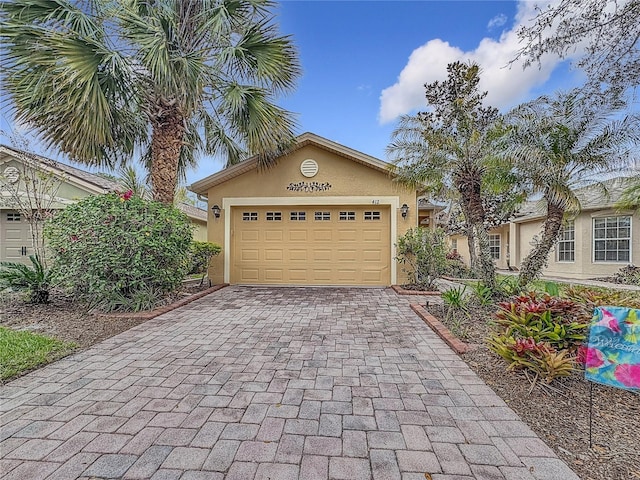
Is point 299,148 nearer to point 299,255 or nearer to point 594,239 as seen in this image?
point 299,255

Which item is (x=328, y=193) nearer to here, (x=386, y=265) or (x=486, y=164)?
(x=386, y=265)

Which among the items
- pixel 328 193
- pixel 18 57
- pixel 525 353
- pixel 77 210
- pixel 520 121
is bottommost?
pixel 525 353

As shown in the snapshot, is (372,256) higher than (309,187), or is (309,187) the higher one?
(309,187)

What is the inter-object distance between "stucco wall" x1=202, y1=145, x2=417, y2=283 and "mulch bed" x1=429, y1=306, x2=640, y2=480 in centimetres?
605

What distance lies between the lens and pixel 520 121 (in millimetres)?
6055

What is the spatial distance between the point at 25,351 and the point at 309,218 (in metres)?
6.96

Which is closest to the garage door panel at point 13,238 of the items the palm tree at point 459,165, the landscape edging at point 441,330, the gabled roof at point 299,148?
the gabled roof at point 299,148

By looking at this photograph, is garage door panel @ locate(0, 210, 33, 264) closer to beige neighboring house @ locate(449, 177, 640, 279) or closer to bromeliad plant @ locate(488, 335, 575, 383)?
bromeliad plant @ locate(488, 335, 575, 383)

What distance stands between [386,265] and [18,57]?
31.5ft

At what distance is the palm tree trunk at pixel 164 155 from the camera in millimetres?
7457

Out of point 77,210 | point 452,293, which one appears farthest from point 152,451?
point 77,210

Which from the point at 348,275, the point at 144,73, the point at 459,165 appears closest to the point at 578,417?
the point at 459,165

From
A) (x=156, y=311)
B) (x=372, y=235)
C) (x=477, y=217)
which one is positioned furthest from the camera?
(x=372, y=235)

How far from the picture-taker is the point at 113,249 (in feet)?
18.6
